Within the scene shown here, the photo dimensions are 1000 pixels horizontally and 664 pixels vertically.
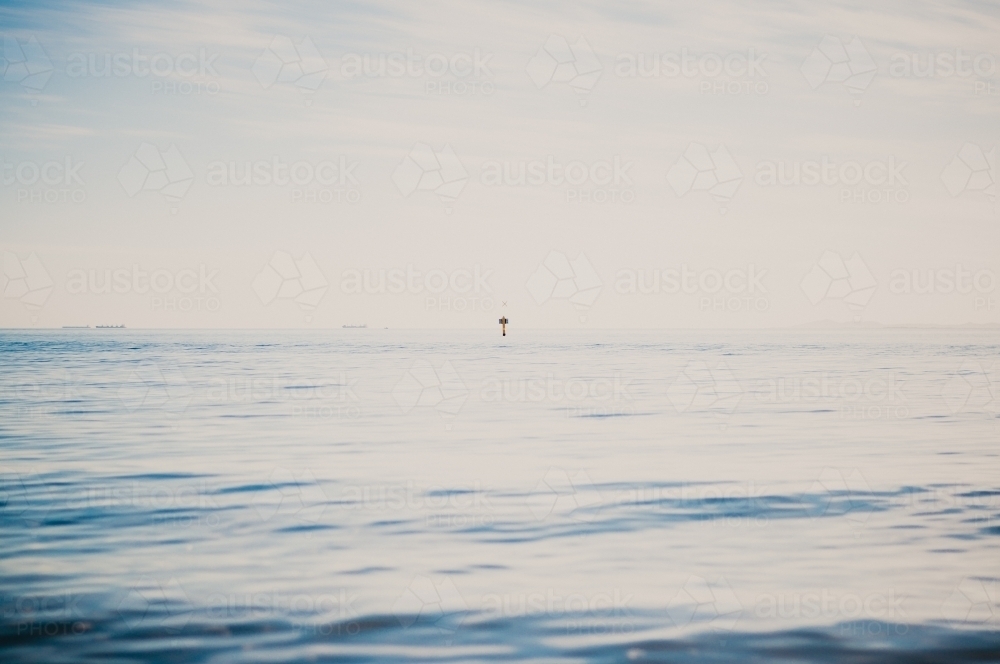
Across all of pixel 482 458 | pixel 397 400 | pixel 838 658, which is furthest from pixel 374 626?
pixel 397 400

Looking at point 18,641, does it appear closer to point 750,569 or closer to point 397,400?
point 750,569

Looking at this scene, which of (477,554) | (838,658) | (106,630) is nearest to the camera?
(838,658)

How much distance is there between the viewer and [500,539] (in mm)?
10984

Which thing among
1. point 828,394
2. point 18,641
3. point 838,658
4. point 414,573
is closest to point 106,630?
point 18,641

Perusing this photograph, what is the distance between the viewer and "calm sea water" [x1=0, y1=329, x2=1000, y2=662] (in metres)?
7.39

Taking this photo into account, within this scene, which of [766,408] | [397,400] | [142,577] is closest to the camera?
[142,577]

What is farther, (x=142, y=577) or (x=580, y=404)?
(x=580, y=404)

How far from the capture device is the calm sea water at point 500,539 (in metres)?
Answer: 7.39

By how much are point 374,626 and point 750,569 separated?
163 inches

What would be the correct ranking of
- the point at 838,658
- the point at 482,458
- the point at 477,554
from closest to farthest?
the point at 838,658
the point at 477,554
the point at 482,458

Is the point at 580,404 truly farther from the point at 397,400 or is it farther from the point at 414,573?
the point at 414,573

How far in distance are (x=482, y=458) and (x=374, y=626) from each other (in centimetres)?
1064

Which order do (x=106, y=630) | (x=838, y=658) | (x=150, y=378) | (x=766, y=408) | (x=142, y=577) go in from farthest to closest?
(x=150, y=378) → (x=766, y=408) → (x=142, y=577) → (x=106, y=630) → (x=838, y=658)

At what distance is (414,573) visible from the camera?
9398mm
